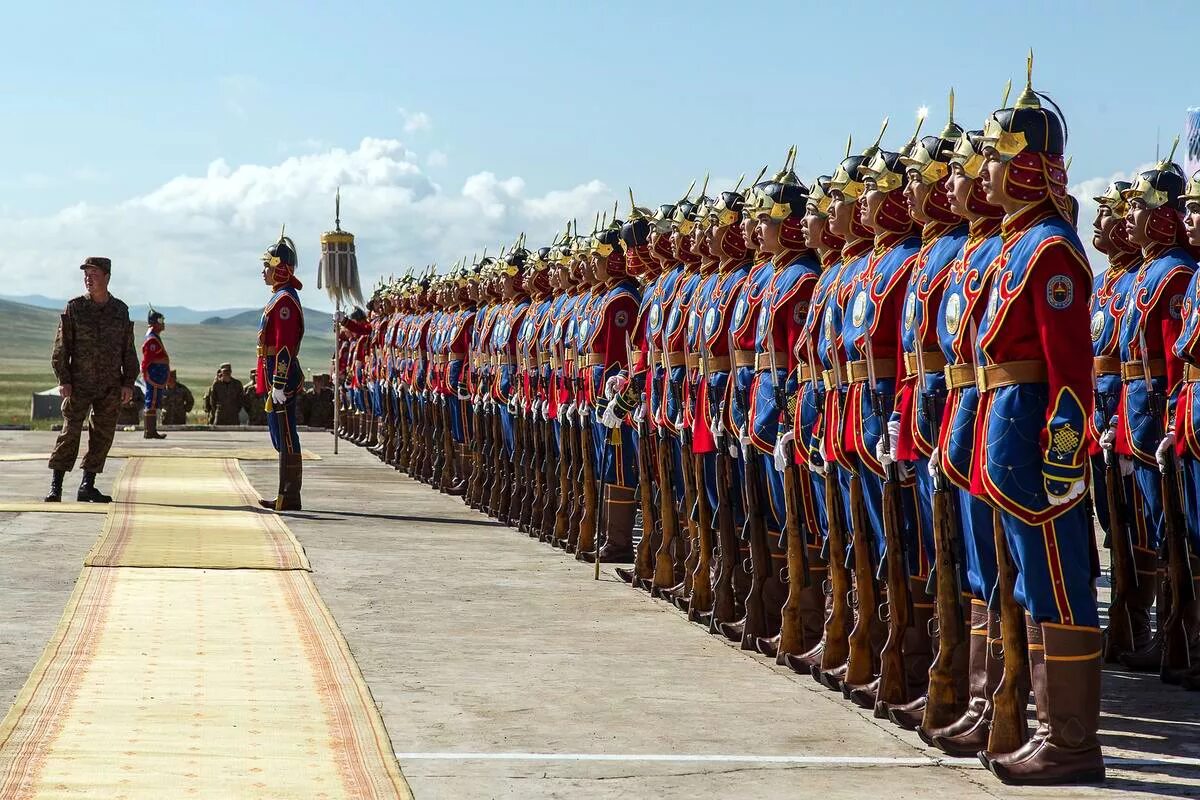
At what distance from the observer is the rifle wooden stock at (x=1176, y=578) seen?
8.25 m

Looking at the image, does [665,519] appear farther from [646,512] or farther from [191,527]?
[191,527]

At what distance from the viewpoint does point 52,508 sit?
49.3 ft

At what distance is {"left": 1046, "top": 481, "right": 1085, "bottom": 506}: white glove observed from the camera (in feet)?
19.5

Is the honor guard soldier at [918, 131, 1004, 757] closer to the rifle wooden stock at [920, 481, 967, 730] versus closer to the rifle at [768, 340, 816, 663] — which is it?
the rifle wooden stock at [920, 481, 967, 730]

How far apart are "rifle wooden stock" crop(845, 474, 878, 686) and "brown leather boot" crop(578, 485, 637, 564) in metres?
4.98

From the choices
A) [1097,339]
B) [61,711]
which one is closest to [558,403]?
[1097,339]

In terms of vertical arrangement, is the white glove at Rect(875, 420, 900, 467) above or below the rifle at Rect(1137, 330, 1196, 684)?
above

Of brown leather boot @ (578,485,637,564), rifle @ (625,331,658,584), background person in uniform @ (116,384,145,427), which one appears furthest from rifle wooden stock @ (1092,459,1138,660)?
background person in uniform @ (116,384,145,427)

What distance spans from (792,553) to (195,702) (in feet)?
9.07

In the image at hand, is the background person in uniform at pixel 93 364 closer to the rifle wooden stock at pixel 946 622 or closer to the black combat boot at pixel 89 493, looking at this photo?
the black combat boot at pixel 89 493

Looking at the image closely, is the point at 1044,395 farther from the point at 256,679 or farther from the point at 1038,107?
the point at 256,679

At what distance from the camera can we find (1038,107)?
641cm

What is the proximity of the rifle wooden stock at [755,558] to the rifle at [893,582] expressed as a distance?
160 cm

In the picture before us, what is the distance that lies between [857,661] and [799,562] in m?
0.78
